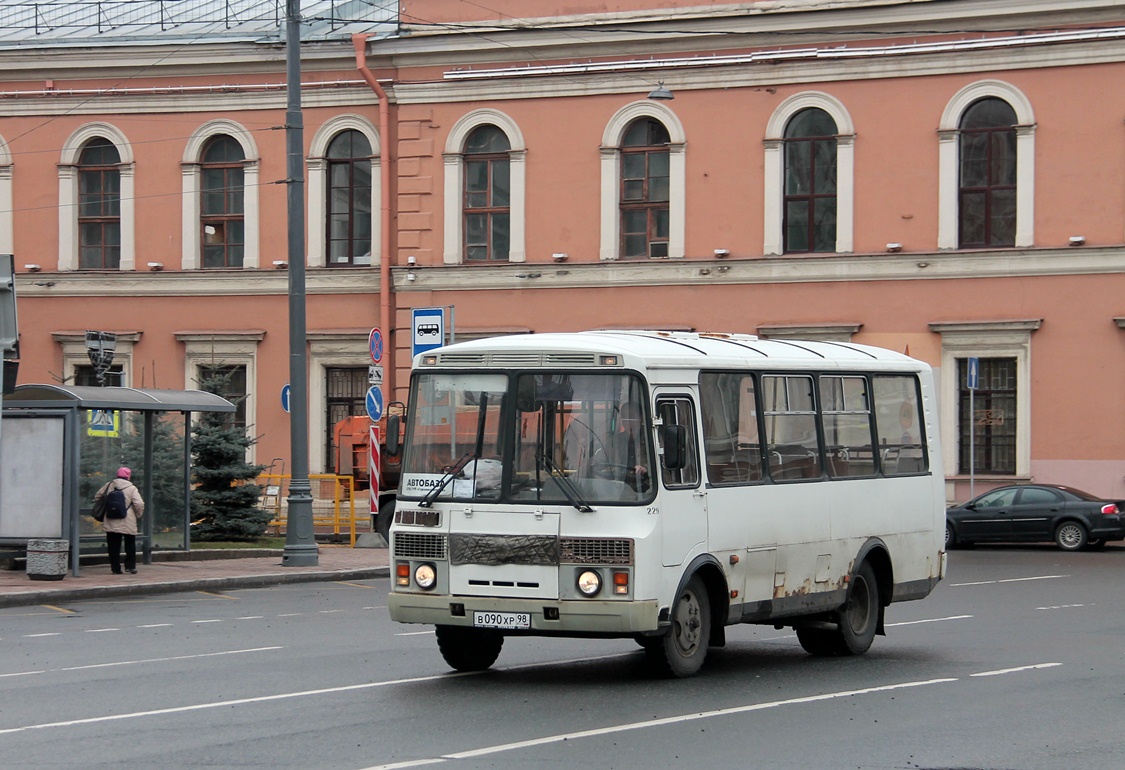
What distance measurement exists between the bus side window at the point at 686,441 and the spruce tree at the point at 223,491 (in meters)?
18.0

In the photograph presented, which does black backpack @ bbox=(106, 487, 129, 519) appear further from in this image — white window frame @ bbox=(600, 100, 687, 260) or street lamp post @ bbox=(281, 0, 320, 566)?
white window frame @ bbox=(600, 100, 687, 260)

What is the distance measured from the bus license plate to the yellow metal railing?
18.3 meters

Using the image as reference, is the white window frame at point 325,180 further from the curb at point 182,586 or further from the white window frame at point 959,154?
the curb at point 182,586

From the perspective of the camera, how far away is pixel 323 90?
3759cm

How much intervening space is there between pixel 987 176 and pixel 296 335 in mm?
15250

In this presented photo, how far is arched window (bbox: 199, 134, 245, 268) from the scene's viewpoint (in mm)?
38188

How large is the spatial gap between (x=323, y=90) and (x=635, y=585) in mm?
27491

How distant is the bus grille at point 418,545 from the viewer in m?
12.5

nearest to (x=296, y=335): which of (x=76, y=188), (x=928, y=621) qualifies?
(x=928, y=621)

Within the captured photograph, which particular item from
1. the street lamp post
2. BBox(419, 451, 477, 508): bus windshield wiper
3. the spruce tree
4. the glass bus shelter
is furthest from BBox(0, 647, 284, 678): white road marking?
the spruce tree

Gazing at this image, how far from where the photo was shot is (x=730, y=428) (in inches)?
527

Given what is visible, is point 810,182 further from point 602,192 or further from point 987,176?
point 602,192

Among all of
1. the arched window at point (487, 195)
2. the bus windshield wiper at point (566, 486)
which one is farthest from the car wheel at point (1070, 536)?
the bus windshield wiper at point (566, 486)

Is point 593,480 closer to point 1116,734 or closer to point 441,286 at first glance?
point 1116,734
